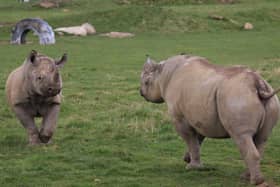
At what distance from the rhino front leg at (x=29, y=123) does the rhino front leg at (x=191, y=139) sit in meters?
2.60

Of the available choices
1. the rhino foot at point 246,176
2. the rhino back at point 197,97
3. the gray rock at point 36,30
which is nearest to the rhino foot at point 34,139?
the rhino back at point 197,97

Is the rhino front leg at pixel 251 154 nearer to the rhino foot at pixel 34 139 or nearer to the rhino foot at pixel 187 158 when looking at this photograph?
the rhino foot at pixel 187 158

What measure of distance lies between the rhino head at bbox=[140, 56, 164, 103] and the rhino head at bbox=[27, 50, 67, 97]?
46.9 inches

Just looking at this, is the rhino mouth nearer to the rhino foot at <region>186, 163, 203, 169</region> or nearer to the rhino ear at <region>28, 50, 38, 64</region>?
the rhino ear at <region>28, 50, 38, 64</region>

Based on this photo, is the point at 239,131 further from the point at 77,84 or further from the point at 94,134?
the point at 77,84

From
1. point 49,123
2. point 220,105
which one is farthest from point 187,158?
point 49,123

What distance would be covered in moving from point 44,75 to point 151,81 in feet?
4.84

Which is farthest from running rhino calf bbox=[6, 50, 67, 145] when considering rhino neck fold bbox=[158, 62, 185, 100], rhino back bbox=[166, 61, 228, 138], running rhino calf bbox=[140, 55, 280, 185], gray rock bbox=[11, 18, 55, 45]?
gray rock bbox=[11, 18, 55, 45]

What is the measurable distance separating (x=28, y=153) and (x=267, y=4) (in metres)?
36.9

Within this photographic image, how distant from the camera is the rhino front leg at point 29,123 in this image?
11484 millimetres

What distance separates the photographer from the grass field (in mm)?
9492

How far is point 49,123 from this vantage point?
37.6ft

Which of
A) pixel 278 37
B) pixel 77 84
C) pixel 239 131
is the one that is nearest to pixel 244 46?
pixel 278 37

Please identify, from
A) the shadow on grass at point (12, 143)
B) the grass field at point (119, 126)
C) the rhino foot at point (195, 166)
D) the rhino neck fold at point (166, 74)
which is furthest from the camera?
the shadow on grass at point (12, 143)
